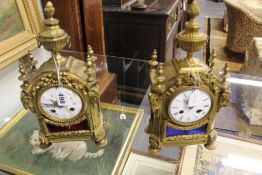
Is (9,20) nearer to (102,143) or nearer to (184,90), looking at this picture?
(102,143)

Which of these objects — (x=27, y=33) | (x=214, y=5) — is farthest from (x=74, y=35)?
(x=214, y=5)

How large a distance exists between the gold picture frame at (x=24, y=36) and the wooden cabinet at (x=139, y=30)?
0.44m

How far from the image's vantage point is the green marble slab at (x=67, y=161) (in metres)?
0.75

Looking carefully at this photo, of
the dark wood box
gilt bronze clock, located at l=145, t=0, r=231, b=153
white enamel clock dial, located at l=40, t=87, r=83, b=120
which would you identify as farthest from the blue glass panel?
the dark wood box

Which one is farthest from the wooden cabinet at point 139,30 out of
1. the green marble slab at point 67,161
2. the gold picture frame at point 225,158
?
the gold picture frame at point 225,158

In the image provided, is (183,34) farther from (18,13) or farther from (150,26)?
(150,26)

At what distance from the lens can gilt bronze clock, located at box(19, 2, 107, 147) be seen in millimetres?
597

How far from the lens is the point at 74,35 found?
→ 0.99m

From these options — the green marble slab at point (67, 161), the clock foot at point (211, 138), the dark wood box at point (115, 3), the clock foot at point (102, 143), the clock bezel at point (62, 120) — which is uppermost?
the dark wood box at point (115, 3)

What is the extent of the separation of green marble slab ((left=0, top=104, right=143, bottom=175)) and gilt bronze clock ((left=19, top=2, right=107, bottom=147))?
8cm

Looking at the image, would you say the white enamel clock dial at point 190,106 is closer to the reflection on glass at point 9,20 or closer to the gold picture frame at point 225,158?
the gold picture frame at point 225,158

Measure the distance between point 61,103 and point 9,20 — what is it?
38 cm

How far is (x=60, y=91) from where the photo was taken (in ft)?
2.13

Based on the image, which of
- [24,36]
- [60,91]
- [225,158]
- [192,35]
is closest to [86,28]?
[24,36]
